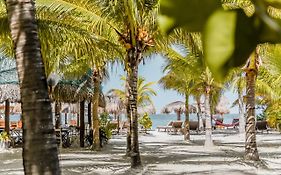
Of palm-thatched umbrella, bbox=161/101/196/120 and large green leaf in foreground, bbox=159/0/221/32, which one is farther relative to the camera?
palm-thatched umbrella, bbox=161/101/196/120

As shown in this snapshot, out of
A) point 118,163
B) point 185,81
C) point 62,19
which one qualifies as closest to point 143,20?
point 62,19

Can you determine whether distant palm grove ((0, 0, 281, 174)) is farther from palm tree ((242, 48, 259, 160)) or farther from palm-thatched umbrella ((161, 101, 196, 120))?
palm-thatched umbrella ((161, 101, 196, 120))

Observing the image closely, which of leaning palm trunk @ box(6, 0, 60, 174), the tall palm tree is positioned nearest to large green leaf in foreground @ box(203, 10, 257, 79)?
leaning palm trunk @ box(6, 0, 60, 174)

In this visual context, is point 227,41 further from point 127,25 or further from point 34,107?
point 127,25

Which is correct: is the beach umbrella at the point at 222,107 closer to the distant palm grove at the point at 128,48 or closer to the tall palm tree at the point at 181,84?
the distant palm grove at the point at 128,48

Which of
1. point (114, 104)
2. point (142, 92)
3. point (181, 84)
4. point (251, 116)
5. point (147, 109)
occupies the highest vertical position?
point (142, 92)

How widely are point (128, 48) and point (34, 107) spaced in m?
8.32

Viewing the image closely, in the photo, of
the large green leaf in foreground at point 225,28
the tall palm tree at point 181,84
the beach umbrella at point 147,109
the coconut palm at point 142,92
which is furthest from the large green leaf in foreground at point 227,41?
the beach umbrella at point 147,109

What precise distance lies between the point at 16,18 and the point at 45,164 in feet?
3.58

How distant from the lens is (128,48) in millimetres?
11773

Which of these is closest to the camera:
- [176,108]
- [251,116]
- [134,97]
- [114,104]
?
[134,97]

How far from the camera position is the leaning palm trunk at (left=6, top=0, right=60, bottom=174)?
11.6 feet

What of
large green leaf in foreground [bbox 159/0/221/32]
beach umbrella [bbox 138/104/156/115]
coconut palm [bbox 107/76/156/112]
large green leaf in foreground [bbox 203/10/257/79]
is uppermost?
coconut palm [bbox 107/76/156/112]

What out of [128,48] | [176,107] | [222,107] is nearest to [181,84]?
[128,48]
